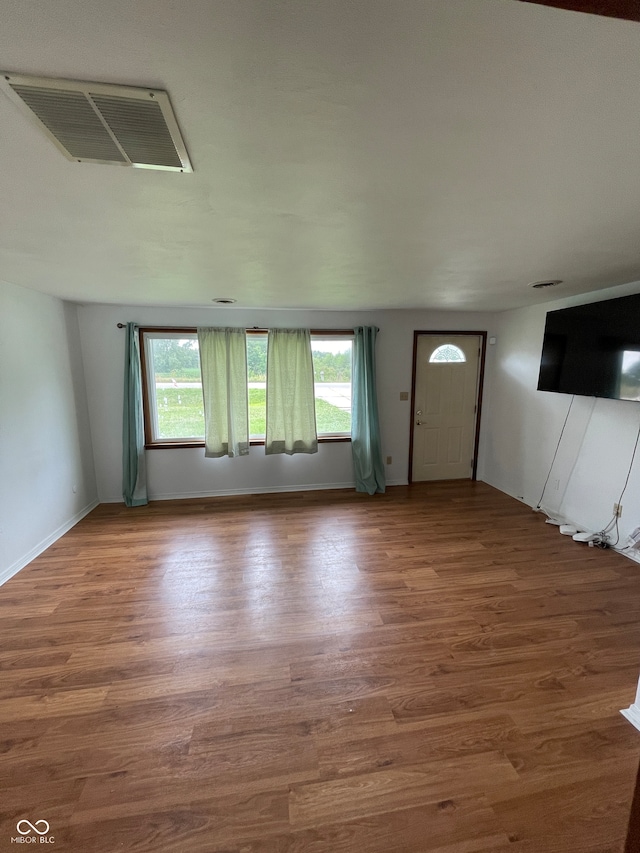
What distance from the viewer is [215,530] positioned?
3.27 meters

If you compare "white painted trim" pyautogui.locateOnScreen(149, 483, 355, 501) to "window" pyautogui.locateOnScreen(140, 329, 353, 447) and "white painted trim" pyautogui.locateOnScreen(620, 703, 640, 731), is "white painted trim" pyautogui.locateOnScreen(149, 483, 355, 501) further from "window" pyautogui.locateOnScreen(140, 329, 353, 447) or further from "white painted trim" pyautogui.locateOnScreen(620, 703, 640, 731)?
"white painted trim" pyautogui.locateOnScreen(620, 703, 640, 731)

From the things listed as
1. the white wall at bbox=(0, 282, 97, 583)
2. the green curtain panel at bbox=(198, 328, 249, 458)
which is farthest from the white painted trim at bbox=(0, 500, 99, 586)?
the green curtain panel at bbox=(198, 328, 249, 458)

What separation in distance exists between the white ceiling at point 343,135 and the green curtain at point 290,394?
1.90m

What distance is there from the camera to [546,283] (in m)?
2.64

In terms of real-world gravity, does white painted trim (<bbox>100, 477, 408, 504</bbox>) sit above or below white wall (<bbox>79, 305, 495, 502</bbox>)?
below

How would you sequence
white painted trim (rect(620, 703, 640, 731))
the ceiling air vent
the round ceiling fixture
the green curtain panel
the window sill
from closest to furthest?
the ceiling air vent
white painted trim (rect(620, 703, 640, 731))
the round ceiling fixture
the green curtain panel
the window sill

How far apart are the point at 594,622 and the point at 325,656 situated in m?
1.69

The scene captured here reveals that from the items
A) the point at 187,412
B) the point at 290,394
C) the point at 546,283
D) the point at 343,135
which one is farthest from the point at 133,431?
the point at 546,283

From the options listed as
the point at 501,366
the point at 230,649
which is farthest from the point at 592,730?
the point at 501,366

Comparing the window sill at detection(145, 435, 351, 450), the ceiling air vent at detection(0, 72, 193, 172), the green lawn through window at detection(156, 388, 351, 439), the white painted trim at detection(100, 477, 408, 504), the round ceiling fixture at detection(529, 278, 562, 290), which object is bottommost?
the white painted trim at detection(100, 477, 408, 504)

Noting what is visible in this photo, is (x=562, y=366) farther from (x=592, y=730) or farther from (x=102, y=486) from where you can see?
(x=102, y=486)

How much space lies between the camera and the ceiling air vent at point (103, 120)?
783 millimetres

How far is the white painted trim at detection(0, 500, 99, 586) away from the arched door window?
174 inches

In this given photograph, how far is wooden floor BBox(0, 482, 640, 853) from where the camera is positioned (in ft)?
3.82
